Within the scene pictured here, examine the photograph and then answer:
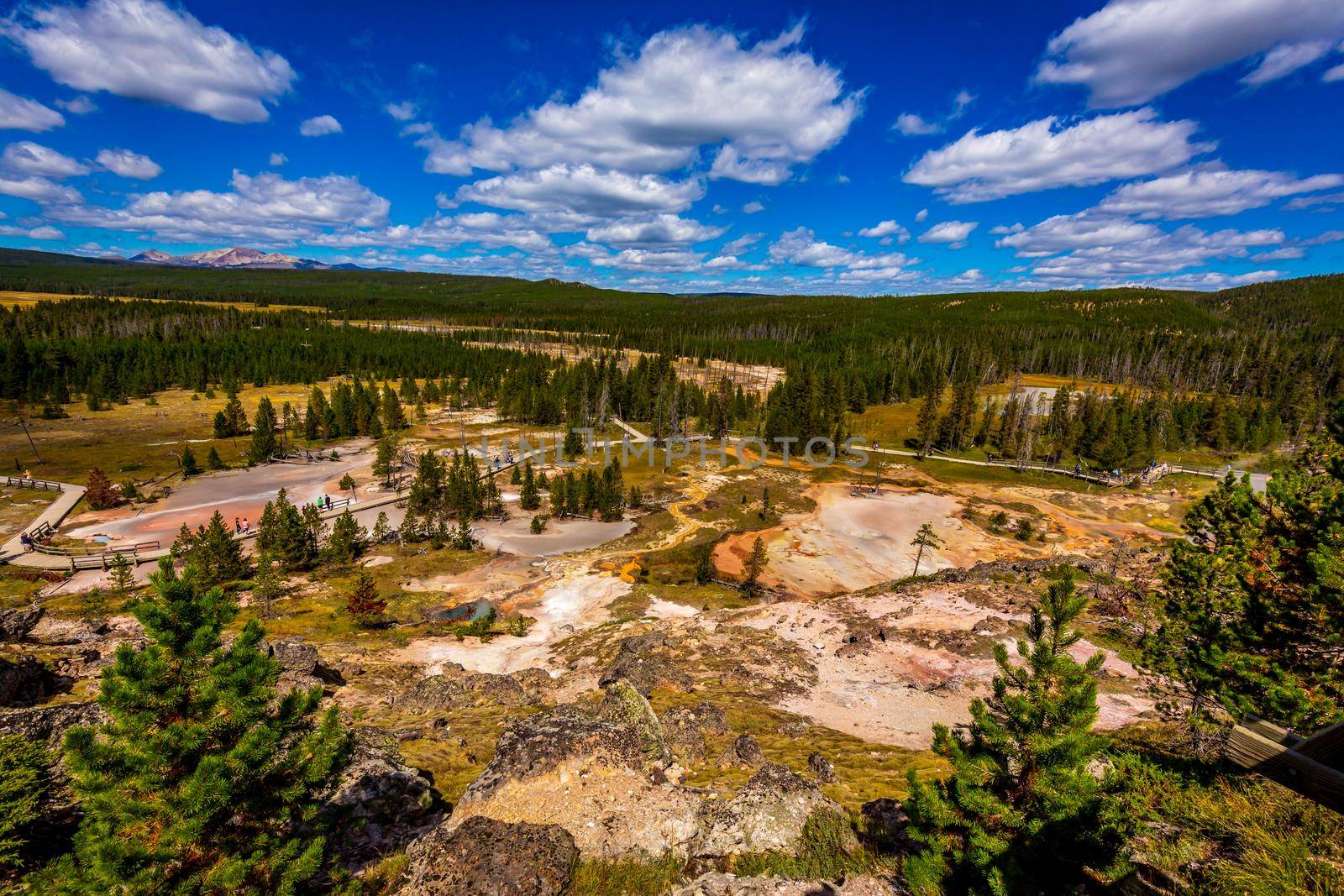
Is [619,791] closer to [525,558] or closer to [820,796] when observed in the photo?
[820,796]

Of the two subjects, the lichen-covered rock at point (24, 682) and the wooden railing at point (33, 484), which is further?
the wooden railing at point (33, 484)

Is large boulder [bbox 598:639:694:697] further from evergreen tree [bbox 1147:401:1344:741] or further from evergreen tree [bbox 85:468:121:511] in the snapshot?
evergreen tree [bbox 85:468:121:511]

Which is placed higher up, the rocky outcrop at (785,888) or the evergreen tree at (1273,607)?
the evergreen tree at (1273,607)

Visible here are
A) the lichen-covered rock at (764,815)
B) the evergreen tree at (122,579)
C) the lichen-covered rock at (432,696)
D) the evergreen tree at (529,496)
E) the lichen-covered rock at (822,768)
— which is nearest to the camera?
the lichen-covered rock at (764,815)

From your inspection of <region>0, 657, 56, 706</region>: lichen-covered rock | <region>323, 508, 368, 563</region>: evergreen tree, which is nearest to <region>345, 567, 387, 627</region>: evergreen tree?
<region>323, 508, 368, 563</region>: evergreen tree

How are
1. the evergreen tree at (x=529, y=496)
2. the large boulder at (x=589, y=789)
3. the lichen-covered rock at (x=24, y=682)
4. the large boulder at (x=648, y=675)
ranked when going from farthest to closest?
the evergreen tree at (x=529, y=496)
the large boulder at (x=648, y=675)
the lichen-covered rock at (x=24, y=682)
the large boulder at (x=589, y=789)

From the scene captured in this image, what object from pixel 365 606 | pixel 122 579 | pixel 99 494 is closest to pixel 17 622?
pixel 122 579

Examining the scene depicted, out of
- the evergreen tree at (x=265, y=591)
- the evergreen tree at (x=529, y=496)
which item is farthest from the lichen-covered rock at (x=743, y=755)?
the evergreen tree at (x=529, y=496)

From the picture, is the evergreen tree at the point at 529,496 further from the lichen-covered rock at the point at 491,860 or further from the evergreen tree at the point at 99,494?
the lichen-covered rock at the point at 491,860
